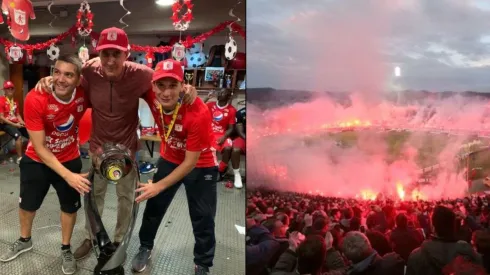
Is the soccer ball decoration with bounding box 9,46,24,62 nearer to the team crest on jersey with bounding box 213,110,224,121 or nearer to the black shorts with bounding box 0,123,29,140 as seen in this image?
the black shorts with bounding box 0,123,29,140

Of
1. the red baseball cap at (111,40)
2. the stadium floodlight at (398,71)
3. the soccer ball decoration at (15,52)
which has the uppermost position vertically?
the soccer ball decoration at (15,52)

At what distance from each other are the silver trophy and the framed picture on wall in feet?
9.56

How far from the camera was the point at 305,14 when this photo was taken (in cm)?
108

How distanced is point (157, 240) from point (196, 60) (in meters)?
2.78

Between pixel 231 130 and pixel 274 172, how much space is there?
273cm

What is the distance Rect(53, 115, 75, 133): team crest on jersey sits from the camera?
1.78m

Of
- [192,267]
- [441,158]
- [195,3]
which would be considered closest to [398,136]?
[441,158]

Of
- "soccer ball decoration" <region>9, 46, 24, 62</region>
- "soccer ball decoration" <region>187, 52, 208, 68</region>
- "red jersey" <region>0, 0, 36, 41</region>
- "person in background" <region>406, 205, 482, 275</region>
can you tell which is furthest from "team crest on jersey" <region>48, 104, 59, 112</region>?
"soccer ball decoration" <region>9, 46, 24, 62</region>

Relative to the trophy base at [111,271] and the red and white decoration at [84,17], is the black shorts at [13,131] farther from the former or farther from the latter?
the trophy base at [111,271]

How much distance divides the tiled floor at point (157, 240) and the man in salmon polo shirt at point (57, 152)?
4.1 inches

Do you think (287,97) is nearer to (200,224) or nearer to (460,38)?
(460,38)

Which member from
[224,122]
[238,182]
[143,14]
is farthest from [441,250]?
[143,14]

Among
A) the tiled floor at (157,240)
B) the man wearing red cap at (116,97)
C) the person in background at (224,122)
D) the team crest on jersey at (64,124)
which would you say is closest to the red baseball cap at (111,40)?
the man wearing red cap at (116,97)

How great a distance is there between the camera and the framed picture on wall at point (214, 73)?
4.37m
